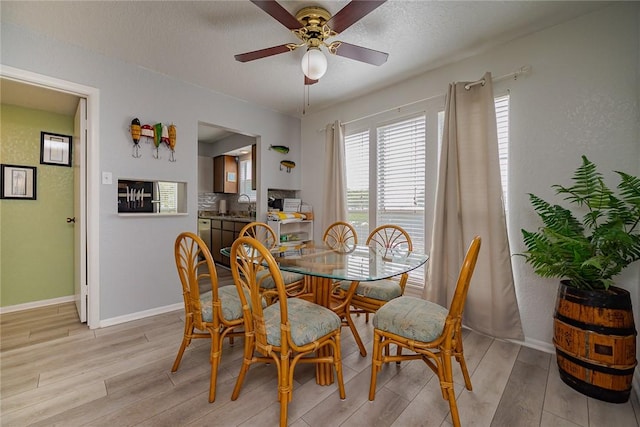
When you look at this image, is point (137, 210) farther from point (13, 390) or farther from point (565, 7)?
point (565, 7)

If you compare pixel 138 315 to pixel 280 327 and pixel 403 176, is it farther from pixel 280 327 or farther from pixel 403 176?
pixel 403 176

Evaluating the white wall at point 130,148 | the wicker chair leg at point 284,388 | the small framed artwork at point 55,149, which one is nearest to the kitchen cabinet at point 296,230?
the white wall at point 130,148

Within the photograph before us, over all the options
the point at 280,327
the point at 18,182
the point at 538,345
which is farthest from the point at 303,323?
the point at 18,182

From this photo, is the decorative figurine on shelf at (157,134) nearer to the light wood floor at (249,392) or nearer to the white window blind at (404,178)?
the light wood floor at (249,392)

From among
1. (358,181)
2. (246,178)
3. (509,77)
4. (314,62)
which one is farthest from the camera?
(246,178)

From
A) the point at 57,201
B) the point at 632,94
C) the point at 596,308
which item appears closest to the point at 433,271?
the point at 596,308

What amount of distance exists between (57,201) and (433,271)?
4.28 m

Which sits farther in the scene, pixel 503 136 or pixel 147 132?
pixel 147 132

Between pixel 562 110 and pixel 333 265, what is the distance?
6.94 feet

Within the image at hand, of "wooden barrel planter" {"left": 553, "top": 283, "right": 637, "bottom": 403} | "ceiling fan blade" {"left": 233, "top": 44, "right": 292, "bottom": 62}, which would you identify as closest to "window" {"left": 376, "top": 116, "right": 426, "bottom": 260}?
"wooden barrel planter" {"left": 553, "top": 283, "right": 637, "bottom": 403}

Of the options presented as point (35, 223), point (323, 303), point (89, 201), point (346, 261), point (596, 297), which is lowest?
point (323, 303)

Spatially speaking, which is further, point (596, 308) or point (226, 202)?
point (226, 202)

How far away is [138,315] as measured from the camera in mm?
2711

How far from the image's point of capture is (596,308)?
156cm
